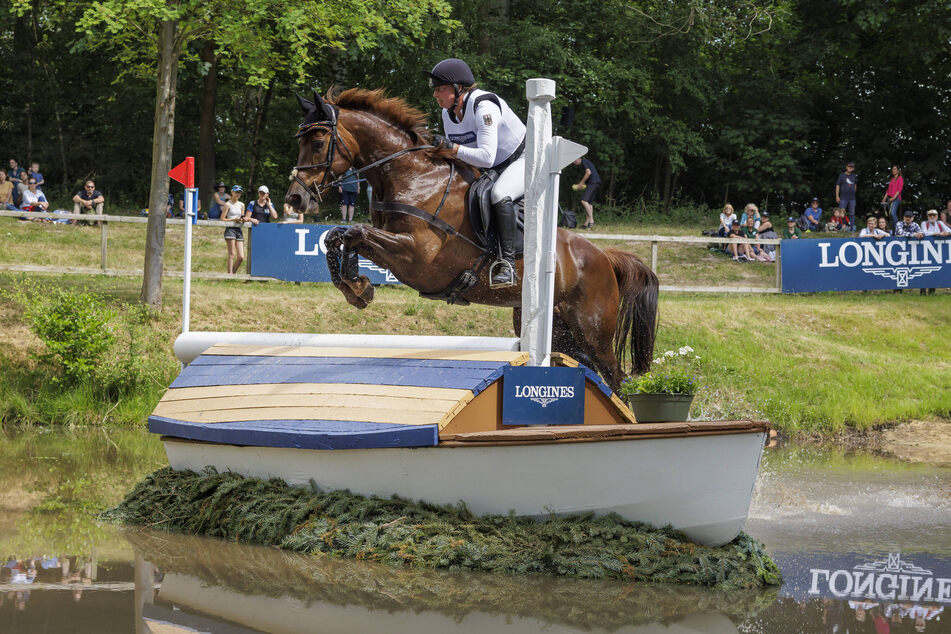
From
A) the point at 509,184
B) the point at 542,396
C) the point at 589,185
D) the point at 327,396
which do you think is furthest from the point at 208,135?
the point at 542,396

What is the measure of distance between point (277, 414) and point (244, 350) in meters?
1.03

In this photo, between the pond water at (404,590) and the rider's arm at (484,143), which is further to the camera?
the rider's arm at (484,143)

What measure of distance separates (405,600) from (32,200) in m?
16.8

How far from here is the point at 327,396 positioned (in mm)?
5758

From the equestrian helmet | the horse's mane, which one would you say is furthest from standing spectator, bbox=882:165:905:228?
the equestrian helmet

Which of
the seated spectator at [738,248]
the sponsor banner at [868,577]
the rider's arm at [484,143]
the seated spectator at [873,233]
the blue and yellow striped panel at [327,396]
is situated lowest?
the sponsor banner at [868,577]

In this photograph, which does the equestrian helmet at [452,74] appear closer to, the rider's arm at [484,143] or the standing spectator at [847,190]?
the rider's arm at [484,143]

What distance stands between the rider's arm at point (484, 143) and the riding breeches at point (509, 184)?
0.70ft

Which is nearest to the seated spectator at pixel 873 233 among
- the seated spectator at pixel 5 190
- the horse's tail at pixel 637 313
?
the horse's tail at pixel 637 313

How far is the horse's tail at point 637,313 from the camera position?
8.45 meters

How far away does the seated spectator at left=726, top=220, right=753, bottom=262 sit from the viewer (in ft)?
61.6

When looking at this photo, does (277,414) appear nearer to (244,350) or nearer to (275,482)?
(275,482)

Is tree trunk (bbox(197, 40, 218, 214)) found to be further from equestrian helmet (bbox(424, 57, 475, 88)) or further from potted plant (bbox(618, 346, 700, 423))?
potted plant (bbox(618, 346, 700, 423))

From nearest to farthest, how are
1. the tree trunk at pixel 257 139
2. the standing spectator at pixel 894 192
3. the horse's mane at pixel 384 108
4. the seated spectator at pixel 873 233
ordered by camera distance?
the horse's mane at pixel 384 108 → the seated spectator at pixel 873 233 → the standing spectator at pixel 894 192 → the tree trunk at pixel 257 139
